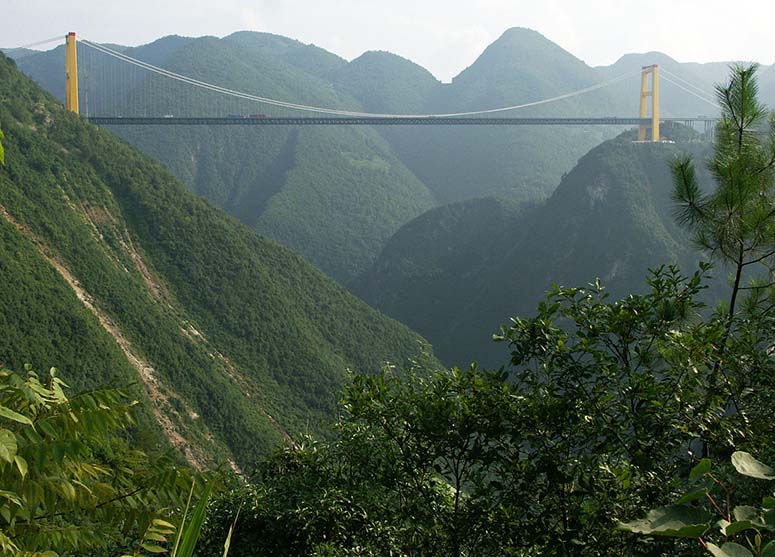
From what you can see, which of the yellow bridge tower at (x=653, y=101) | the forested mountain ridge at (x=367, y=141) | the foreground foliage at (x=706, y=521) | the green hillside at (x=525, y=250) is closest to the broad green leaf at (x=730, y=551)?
the foreground foliage at (x=706, y=521)

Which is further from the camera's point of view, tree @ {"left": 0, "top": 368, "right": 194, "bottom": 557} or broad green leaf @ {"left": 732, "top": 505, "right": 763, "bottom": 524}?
tree @ {"left": 0, "top": 368, "right": 194, "bottom": 557}

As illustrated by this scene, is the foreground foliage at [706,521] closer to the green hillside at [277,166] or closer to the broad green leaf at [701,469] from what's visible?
the broad green leaf at [701,469]

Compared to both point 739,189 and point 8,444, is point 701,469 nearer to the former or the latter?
point 8,444

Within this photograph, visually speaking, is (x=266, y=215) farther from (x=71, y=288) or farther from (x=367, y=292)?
(x=71, y=288)

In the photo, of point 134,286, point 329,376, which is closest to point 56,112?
point 134,286

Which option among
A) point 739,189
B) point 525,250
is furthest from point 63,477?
point 525,250

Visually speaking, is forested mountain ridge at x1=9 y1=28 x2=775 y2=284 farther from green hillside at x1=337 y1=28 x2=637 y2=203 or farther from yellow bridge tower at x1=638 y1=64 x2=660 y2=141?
yellow bridge tower at x1=638 y1=64 x2=660 y2=141

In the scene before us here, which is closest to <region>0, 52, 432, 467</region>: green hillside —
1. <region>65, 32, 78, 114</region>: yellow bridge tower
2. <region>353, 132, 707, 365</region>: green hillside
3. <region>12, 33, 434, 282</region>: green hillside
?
<region>65, 32, 78, 114</region>: yellow bridge tower
